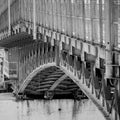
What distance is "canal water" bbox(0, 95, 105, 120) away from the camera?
6378cm

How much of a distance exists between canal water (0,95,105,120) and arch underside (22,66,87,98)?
702 mm

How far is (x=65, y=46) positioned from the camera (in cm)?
3238

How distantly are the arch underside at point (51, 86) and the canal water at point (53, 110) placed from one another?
2.30 ft

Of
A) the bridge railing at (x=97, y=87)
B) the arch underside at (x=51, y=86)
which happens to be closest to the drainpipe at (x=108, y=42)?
the bridge railing at (x=97, y=87)

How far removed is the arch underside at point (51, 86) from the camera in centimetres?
5723

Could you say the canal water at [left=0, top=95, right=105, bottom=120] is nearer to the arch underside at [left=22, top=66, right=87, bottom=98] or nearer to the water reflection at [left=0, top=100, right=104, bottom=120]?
the water reflection at [left=0, top=100, right=104, bottom=120]

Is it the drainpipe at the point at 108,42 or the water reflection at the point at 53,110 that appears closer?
the drainpipe at the point at 108,42

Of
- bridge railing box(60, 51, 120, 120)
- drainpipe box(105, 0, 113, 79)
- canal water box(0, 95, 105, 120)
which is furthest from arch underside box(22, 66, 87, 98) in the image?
drainpipe box(105, 0, 113, 79)

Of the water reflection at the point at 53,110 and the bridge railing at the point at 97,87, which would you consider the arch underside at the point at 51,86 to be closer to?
the water reflection at the point at 53,110

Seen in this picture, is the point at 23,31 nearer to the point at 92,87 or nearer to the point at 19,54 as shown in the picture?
the point at 19,54

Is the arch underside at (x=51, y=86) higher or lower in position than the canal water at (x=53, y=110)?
higher

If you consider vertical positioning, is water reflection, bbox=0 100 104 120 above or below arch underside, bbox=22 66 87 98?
below

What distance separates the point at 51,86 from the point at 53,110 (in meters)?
3.91

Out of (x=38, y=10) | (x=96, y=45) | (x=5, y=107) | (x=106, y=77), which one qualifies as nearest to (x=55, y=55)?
(x=38, y=10)
